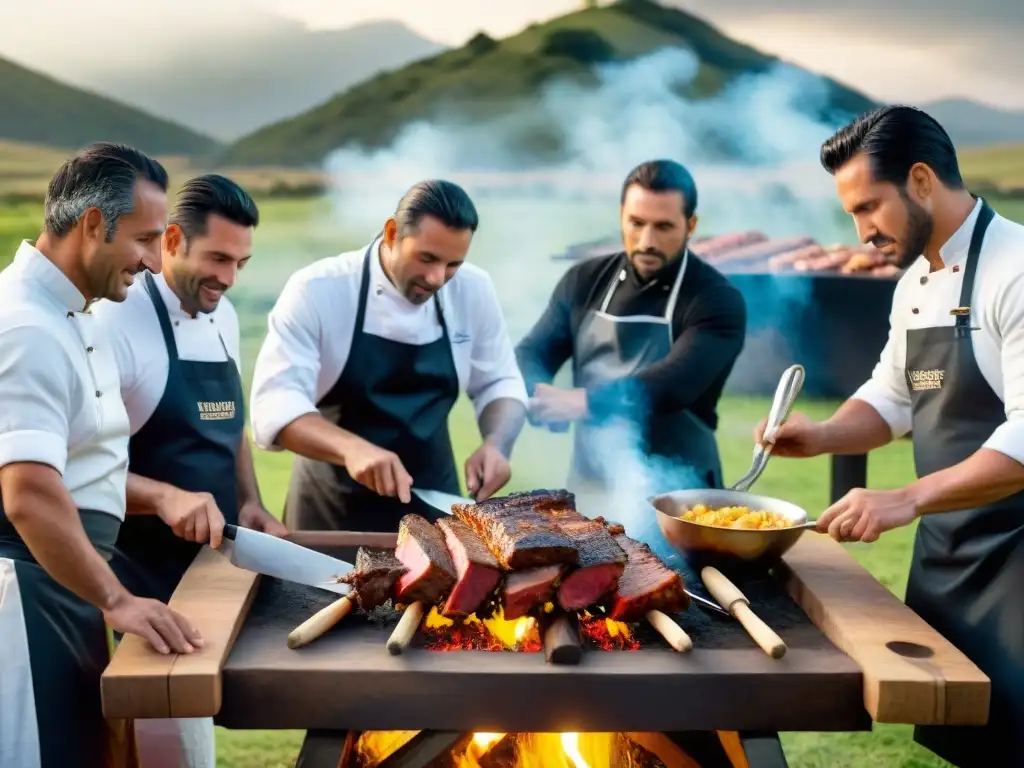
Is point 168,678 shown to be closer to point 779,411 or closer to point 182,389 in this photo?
point 182,389

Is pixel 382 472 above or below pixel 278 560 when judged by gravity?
above

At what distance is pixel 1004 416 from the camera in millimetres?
2436

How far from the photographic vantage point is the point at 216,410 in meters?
2.89

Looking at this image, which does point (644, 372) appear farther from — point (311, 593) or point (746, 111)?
point (746, 111)

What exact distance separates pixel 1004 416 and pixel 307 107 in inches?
466

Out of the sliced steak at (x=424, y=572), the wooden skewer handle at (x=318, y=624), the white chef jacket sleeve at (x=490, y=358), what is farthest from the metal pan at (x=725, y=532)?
the white chef jacket sleeve at (x=490, y=358)

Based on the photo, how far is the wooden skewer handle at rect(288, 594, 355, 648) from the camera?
1945mm

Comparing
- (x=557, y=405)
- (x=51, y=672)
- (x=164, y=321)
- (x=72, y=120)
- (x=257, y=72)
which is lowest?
(x=51, y=672)

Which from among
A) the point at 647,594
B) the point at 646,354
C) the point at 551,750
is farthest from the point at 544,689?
the point at 646,354

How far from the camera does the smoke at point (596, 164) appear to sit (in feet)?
40.5

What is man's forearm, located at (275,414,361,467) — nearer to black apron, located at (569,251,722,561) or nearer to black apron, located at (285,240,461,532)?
black apron, located at (285,240,461,532)

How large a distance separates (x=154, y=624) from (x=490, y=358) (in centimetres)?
195

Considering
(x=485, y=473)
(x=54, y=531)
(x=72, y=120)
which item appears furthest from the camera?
(x=72, y=120)

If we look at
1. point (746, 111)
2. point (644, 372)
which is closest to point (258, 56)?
point (746, 111)
